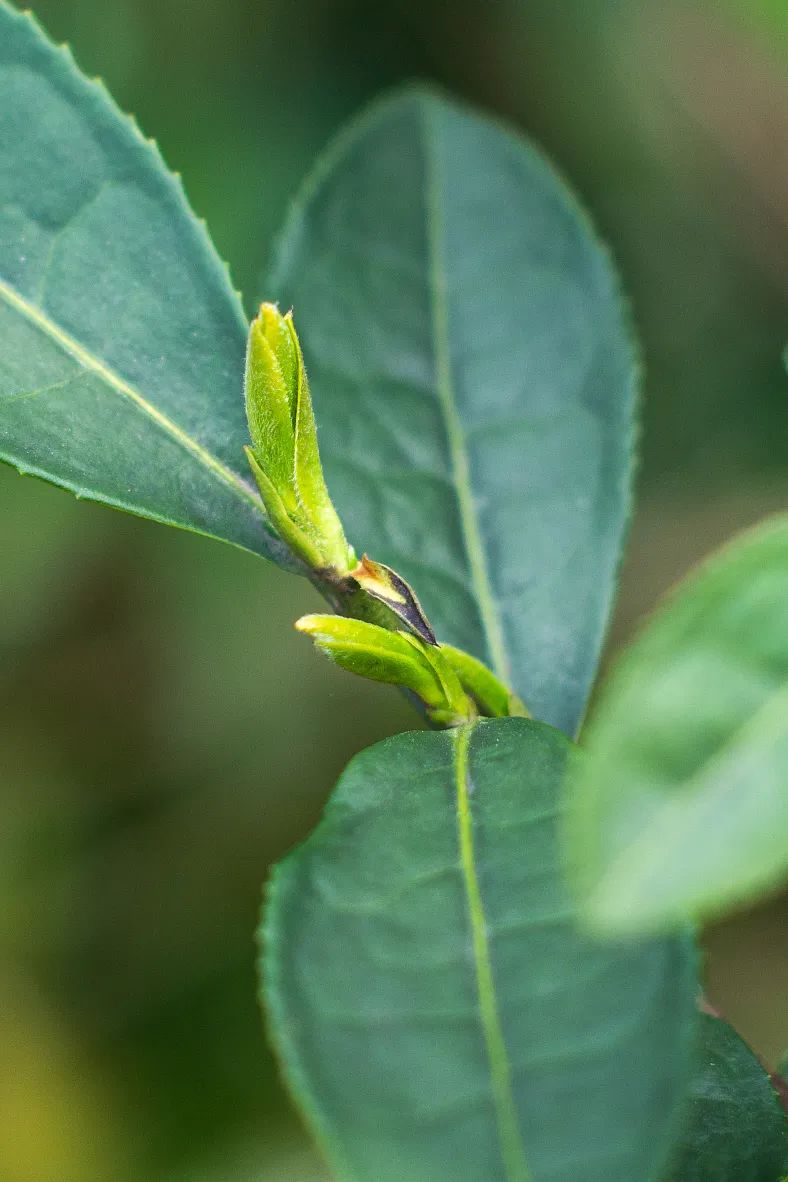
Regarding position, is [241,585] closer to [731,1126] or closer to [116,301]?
[116,301]

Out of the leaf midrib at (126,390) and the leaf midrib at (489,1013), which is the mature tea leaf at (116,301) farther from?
the leaf midrib at (489,1013)

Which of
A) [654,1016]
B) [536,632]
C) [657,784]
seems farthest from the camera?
[536,632]

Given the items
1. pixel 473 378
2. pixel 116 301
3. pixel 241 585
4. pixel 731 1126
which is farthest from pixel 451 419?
pixel 241 585

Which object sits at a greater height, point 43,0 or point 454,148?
point 43,0

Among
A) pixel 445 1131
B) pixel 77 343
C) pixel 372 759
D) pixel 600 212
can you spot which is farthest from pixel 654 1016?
pixel 600 212

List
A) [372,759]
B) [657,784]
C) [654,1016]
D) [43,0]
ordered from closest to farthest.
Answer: [657,784] < [654,1016] < [372,759] < [43,0]

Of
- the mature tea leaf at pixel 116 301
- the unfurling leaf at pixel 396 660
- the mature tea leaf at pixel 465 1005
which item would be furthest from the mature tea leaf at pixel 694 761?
the mature tea leaf at pixel 116 301

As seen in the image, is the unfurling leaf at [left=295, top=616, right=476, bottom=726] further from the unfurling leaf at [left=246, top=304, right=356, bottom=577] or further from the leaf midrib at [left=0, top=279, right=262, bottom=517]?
the leaf midrib at [left=0, top=279, right=262, bottom=517]

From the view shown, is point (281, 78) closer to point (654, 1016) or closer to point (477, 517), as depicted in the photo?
point (477, 517)
